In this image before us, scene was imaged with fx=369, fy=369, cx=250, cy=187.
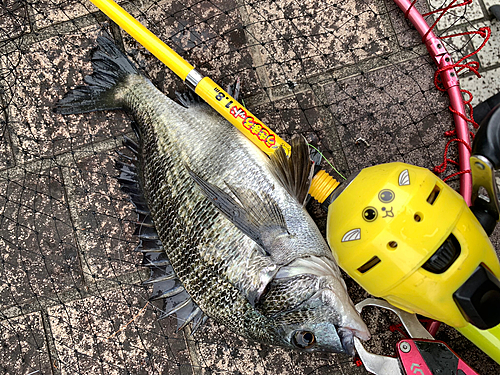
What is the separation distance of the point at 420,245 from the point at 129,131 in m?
1.82

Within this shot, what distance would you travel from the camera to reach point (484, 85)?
220cm

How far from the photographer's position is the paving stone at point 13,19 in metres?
2.42

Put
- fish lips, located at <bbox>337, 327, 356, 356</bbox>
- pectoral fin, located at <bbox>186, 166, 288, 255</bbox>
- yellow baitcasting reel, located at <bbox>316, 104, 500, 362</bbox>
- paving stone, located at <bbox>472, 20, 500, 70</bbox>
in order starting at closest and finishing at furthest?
yellow baitcasting reel, located at <bbox>316, 104, 500, 362</bbox>, fish lips, located at <bbox>337, 327, 356, 356</bbox>, pectoral fin, located at <bbox>186, 166, 288, 255</bbox>, paving stone, located at <bbox>472, 20, 500, 70</bbox>

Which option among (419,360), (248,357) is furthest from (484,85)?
(248,357)

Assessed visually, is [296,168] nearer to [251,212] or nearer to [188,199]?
[251,212]

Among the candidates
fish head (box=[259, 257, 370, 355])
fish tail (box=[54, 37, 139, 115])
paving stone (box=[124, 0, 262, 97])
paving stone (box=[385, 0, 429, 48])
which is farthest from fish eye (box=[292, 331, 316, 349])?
paving stone (box=[385, 0, 429, 48])

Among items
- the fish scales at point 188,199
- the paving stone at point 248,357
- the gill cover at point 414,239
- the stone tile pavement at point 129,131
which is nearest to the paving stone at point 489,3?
the stone tile pavement at point 129,131

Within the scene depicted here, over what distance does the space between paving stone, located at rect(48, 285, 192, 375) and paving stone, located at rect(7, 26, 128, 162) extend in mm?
1027

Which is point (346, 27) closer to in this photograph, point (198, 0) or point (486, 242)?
point (198, 0)

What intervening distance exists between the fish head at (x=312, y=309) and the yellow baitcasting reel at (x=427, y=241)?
0.19 m

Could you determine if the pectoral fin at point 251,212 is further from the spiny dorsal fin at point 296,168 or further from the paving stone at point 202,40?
the paving stone at point 202,40

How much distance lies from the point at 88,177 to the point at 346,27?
189 cm

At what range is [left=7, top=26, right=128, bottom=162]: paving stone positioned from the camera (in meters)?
2.39

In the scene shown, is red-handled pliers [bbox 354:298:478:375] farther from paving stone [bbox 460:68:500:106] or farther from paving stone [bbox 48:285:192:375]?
paving stone [bbox 460:68:500:106]
